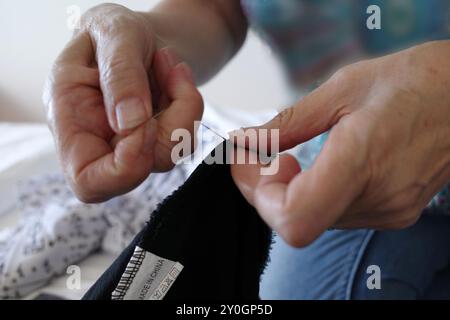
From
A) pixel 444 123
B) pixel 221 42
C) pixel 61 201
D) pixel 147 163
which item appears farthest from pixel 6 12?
pixel 444 123

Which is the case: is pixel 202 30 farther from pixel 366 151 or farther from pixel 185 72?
pixel 366 151

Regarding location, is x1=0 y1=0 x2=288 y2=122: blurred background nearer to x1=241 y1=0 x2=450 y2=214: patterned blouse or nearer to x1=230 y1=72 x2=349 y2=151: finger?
x1=241 y1=0 x2=450 y2=214: patterned blouse

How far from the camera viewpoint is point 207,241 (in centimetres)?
45

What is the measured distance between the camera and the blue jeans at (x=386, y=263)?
2.01ft

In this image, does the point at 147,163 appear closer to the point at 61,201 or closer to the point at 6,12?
the point at 61,201

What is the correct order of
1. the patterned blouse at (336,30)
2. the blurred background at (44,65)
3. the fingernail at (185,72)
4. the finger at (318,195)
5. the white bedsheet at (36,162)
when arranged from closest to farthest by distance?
the finger at (318,195)
the fingernail at (185,72)
the patterned blouse at (336,30)
the white bedsheet at (36,162)
the blurred background at (44,65)

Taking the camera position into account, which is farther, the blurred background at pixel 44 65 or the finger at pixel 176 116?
the blurred background at pixel 44 65

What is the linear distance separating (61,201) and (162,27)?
0.41 metres

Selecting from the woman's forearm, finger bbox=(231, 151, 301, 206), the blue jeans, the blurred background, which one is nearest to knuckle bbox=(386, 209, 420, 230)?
finger bbox=(231, 151, 301, 206)

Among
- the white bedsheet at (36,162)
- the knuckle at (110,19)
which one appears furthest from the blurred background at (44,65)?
the knuckle at (110,19)

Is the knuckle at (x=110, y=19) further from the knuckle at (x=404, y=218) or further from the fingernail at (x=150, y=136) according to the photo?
the knuckle at (x=404, y=218)

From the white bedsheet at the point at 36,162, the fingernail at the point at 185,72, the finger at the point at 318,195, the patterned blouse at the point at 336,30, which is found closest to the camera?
the finger at the point at 318,195

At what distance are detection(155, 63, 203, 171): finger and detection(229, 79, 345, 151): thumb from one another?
4 cm

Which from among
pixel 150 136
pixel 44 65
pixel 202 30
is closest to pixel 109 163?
pixel 150 136
